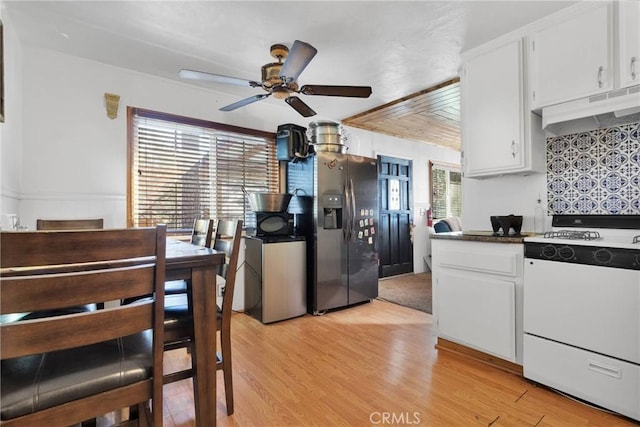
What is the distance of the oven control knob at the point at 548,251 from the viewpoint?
1807mm

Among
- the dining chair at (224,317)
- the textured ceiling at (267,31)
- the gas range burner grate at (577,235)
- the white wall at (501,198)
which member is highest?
the textured ceiling at (267,31)

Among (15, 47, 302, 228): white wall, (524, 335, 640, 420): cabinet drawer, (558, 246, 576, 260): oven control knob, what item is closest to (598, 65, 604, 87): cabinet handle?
(558, 246, 576, 260): oven control knob

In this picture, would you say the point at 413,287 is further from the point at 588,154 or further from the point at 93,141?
the point at 93,141

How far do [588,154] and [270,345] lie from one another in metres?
2.78

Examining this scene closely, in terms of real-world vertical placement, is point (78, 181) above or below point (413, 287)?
above

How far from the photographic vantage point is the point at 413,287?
437 cm

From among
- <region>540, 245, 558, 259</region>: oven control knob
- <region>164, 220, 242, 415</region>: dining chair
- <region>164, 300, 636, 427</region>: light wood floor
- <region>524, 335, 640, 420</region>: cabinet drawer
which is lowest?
<region>164, 300, 636, 427</region>: light wood floor

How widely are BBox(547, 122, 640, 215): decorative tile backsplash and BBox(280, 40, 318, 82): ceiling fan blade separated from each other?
6.40ft

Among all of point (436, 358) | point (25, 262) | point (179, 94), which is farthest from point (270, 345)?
point (179, 94)

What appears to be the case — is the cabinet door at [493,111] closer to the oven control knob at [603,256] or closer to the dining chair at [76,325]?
the oven control knob at [603,256]

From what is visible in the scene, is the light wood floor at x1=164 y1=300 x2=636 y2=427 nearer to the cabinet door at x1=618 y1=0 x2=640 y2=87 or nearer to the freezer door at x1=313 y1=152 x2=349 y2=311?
the freezer door at x1=313 y1=152 x2=349 y2=311

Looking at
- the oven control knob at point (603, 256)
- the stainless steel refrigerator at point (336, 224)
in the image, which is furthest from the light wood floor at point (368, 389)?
the oven control knob at point (603, 256)

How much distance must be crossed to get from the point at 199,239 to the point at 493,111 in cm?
248

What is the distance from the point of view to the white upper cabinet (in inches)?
88.7
